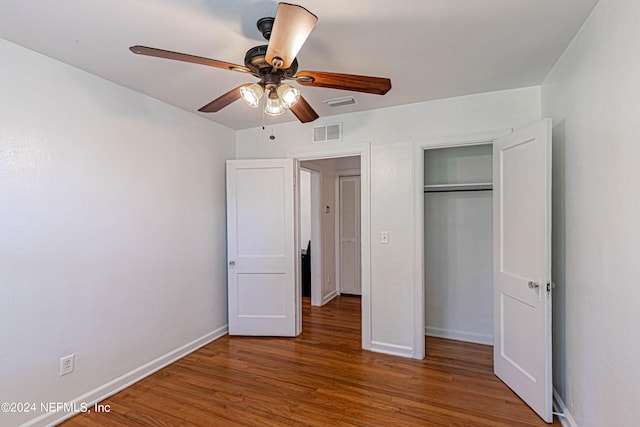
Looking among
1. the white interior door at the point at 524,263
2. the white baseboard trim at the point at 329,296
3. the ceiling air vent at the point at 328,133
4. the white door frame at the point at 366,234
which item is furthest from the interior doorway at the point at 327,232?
the white interior door at the point at 524,263

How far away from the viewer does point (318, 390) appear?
7.97ft

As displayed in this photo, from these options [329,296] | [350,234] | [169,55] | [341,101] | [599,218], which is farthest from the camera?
[350,234]

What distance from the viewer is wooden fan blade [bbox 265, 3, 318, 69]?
1.21 meters

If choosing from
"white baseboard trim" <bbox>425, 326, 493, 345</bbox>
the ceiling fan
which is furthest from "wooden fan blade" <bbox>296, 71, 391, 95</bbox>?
"white baseboard trim" <bbox>425, 326, 493, 345</bbox>

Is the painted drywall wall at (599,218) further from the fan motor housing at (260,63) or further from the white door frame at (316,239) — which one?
the white door frame at (316,239)

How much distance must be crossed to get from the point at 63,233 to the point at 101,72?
1.18 metres

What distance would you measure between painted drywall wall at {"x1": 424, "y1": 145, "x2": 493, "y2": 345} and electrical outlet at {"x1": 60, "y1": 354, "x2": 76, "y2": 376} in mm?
3257

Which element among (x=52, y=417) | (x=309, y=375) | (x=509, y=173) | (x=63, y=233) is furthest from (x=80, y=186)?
(x=509, y=173)

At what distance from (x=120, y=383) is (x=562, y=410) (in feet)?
10.5

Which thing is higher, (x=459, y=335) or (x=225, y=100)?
(x=225, y=100)

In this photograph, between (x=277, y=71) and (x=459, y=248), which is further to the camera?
(x=459, y=248)

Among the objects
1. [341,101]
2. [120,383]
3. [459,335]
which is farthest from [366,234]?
[120,383]

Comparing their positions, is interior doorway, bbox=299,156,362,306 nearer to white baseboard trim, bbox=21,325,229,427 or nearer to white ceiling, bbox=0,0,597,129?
white baseboard trim, bbox=21,325,229,427

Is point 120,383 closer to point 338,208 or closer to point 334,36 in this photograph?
point 334,36
